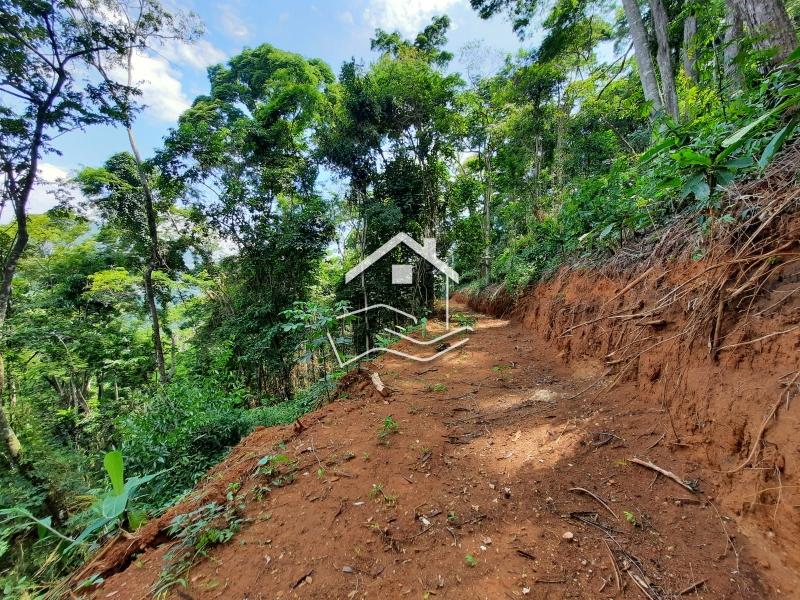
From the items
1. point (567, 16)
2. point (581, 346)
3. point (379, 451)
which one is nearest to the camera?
point (379, 451)

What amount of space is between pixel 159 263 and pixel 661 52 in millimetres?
14090

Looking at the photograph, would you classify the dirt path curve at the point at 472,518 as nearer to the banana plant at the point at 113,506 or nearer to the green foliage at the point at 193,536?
the green foliage at the point at 193,536

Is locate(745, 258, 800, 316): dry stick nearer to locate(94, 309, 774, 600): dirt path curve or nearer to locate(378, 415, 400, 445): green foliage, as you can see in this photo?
locate(94, 309, 774, 600): dirt path curve

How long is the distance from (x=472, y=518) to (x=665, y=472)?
1.16 metres

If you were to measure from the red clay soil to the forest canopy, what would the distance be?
223 cm

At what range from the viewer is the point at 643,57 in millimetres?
5477

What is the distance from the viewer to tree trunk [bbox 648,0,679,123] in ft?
16.4

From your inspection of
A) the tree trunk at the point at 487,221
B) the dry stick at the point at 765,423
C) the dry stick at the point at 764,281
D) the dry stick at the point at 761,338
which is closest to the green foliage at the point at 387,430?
the dry stick at the point at 765,423

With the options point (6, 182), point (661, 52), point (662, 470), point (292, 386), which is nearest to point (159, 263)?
point (6, 182)

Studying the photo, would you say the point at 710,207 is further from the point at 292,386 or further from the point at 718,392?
the point at 292,386

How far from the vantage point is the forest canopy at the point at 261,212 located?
5.51m

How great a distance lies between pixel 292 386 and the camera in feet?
33.1

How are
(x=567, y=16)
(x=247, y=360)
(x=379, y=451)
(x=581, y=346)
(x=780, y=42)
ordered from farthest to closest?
(x=247, y=360)
(x=567, y=16)
(x=581, y=346)
(x=379, y=451)
(x=780, y=42)

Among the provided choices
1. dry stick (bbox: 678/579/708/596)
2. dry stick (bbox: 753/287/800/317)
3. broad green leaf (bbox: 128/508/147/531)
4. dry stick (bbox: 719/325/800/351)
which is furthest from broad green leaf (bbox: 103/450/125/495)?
dry stick (bbox: 753/287/800/317)
